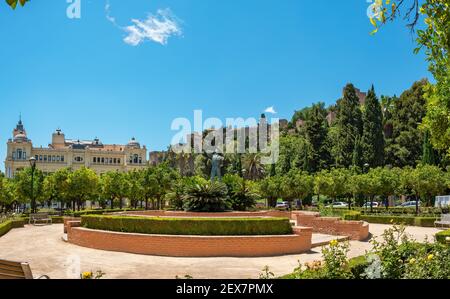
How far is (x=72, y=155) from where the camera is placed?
96188 millimetres

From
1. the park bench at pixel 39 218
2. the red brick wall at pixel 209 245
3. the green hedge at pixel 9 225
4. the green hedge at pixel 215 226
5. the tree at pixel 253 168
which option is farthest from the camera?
the tree at pixel 253 168

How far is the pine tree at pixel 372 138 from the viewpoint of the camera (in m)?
58.7

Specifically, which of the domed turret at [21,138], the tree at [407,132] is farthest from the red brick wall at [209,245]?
the domed turret at [21,138]

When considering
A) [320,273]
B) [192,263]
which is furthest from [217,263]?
[320,273]

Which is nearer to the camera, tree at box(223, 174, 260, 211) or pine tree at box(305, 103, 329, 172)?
tree at box(223, 174, 260, 211)

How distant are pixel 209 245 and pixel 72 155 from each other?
3494 inches

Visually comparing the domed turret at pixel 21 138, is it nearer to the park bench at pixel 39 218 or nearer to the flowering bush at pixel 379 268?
the park bench at pixel 39 218

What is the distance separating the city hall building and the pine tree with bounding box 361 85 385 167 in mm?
45481

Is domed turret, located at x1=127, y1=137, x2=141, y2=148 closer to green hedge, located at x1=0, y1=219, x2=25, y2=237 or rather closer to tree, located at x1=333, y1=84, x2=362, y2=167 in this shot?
tree, located at x1=333, y1=84, x2=362, y2=167

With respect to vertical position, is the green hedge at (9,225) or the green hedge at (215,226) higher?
the green hedge at (215,226)

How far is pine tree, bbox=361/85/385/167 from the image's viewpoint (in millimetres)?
58741

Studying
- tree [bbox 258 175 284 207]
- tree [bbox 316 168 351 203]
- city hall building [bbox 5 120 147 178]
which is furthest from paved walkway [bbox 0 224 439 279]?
city hall building [bbox 5 120 147 178]

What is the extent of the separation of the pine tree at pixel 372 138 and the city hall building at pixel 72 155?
45481mm

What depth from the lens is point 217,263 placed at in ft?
40.4
